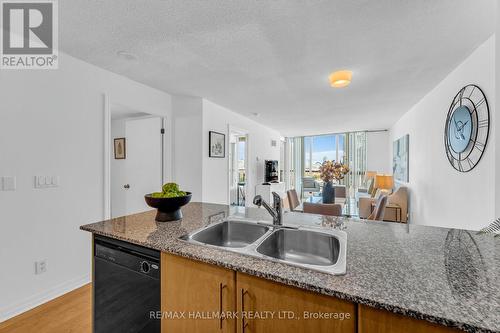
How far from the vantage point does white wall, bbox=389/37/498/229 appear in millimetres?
1844

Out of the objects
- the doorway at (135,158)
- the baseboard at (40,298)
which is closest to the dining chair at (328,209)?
the doorway at (135,158)

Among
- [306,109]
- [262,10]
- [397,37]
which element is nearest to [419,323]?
[262,10]

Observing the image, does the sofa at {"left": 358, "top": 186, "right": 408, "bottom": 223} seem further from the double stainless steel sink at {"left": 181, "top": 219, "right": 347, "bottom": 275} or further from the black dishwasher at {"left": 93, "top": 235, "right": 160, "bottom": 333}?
the black dishwasher at {"left": 93, "top": 235, "right": 160, "bottom": 333}

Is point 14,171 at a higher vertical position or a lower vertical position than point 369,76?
lower

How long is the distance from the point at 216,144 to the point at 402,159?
391 cm

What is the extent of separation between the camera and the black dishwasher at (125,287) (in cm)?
114

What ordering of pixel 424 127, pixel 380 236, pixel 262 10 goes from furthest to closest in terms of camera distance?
pixel 424 127
pixel 262 10
pixel 380 236

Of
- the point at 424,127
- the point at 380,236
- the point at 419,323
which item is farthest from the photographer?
the point at 424,127

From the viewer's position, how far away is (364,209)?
13.7 feet

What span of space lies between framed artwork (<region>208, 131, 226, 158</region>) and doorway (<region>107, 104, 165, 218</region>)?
2.43 ft

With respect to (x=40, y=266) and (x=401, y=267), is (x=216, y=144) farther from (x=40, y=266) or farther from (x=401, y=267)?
(x=401, y=267)

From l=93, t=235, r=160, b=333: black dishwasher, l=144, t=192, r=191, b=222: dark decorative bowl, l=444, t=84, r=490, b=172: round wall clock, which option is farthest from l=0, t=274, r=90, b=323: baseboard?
l=444, t=84, r=490, b=172: round wall clock

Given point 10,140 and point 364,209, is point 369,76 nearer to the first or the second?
point 364,209

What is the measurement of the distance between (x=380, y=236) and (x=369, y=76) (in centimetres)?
212
